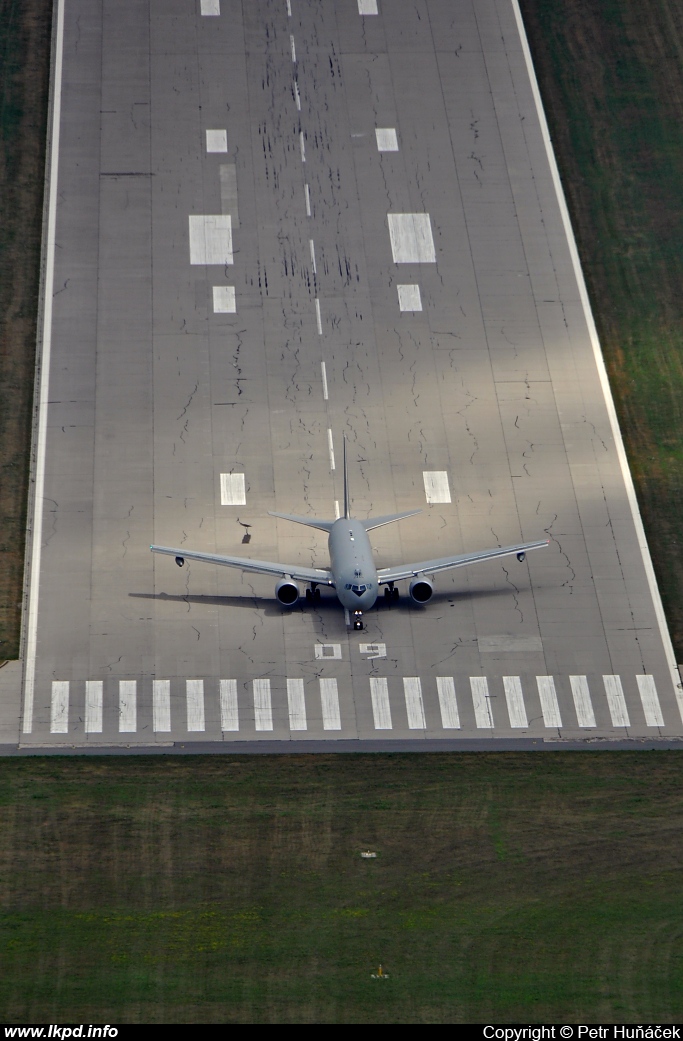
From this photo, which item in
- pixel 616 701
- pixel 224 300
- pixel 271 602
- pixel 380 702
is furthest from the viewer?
pixel 224 300

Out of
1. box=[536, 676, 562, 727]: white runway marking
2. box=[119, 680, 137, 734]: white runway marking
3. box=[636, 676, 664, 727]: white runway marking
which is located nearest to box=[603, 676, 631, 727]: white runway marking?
box=[636, 676, 664, 727]: white runway marking

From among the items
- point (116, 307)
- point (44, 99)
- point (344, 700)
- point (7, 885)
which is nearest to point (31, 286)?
point (116, 307)

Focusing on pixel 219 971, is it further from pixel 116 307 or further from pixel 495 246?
pixel 495 246

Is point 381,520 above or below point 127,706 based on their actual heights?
above

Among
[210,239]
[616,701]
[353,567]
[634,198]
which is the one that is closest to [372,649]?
[353,567]

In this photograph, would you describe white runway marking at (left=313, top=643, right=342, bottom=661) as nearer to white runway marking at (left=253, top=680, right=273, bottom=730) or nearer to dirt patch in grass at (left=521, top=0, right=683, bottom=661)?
white runway marking at (left=253, top=680, right=273, bottom=730)

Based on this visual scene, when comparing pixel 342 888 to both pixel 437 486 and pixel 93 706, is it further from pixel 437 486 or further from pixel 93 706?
pixel 437 486

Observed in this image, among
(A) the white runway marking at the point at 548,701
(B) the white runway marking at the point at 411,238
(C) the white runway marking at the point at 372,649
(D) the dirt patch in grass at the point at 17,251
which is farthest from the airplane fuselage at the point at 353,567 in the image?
(B) the white runway marking at the point at 411,238
